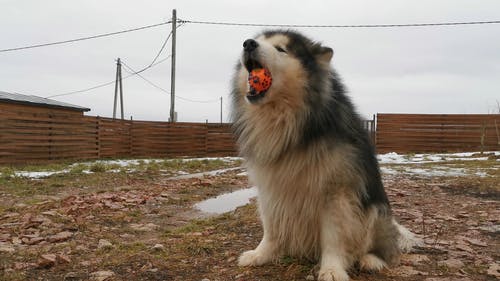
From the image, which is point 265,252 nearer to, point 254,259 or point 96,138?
point 254,259

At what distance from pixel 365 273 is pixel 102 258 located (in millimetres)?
2276

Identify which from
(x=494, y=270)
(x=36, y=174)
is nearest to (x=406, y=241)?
(x=494, y=270)

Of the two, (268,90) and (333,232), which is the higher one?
(268,90)

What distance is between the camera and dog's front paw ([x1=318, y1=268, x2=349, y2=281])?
9.46ft

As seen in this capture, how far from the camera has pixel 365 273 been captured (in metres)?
3.12

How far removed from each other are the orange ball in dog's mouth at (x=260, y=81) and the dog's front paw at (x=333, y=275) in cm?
135

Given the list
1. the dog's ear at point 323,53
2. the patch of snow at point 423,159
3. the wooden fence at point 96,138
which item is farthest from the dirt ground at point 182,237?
the patch of snow at point 423,159

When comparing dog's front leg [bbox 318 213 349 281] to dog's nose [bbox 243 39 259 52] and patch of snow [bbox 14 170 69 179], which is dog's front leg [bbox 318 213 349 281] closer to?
dog's nose [bbox 243 39 259 52]

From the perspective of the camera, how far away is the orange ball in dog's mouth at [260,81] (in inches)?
115

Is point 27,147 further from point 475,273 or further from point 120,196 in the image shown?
point 475,273

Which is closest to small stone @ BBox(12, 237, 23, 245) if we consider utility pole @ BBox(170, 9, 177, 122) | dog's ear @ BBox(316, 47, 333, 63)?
dog's ear @ BBox(316, 47, 333, 63)

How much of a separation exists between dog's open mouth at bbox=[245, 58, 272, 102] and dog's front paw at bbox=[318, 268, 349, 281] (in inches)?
51.8

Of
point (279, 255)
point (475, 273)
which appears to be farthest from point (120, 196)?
point (475, 273)

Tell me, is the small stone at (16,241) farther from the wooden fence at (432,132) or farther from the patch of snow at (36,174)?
the wooden fence at (432,132)
